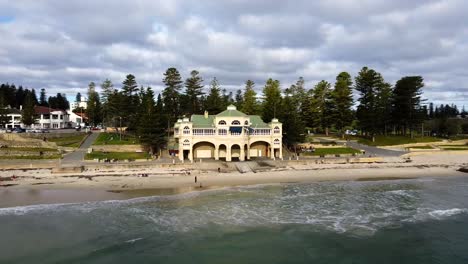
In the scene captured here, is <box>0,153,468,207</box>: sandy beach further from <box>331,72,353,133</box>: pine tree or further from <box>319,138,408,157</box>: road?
<box>331,72,353,133</box>: pine tree

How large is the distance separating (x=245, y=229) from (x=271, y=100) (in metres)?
43.4

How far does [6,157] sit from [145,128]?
16.7m

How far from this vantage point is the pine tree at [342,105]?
64.2 meters

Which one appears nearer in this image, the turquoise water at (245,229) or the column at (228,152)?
the turquoise water at (245,229)

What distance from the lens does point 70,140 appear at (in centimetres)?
5475

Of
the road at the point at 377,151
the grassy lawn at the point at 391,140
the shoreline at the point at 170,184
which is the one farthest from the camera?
the grassy lawn at the point at 391,140

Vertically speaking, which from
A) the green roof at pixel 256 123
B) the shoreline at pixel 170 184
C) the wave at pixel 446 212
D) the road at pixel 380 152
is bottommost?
the wave at pixel 446 212

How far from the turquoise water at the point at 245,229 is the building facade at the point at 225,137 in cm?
1425

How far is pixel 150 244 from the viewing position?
20.3 meters

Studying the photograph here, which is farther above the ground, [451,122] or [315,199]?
[451,122]

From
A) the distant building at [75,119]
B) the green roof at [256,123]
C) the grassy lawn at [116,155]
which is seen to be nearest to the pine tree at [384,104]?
the green roof at [256,123]

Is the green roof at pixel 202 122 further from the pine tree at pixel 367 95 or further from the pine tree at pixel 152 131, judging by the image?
the pine tree at pixel 367 95

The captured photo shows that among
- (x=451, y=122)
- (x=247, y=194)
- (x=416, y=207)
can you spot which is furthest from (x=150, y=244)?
(x=451, y=122)

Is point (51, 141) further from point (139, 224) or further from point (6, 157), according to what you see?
point (139, 224)
